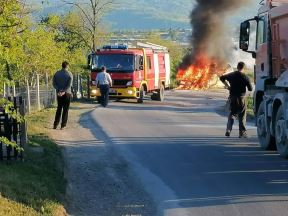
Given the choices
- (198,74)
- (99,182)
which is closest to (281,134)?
(99,182)

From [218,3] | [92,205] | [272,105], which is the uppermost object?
[218,3]

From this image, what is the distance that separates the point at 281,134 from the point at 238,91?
332 centimetres

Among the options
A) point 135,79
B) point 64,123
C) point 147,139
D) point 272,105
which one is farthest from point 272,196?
point 135,79

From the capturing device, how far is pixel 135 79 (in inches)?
1061

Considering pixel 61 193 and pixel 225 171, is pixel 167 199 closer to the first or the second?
pixel 61 193

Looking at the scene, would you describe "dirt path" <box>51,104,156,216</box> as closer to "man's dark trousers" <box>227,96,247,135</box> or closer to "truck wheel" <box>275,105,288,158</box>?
"truck wheel" <box>275,105,288,158</box>

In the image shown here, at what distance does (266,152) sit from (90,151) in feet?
11.7

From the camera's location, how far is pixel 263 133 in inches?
484

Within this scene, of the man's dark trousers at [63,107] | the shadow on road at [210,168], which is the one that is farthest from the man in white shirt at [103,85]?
the shadow on road at [210,168]

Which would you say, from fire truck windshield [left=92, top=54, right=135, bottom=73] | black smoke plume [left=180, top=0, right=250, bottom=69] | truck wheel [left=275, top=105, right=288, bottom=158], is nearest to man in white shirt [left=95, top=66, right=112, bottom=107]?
fire truck windshield [left=92, top=54, right=135, bottom=73]

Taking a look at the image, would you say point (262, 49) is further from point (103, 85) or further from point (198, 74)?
point (198, 74)

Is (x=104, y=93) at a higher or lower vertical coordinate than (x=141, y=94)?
higher

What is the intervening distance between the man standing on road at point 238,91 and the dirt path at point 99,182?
3070 millimetres

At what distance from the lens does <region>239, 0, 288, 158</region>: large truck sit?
35.0 feet
